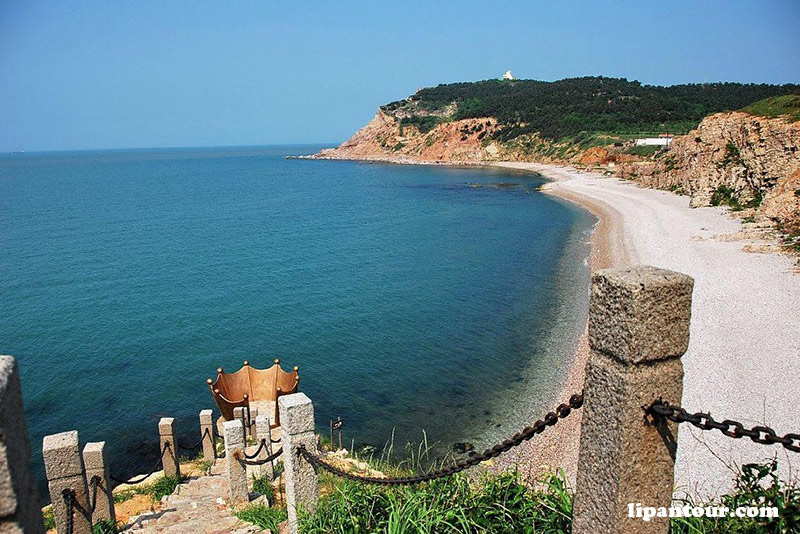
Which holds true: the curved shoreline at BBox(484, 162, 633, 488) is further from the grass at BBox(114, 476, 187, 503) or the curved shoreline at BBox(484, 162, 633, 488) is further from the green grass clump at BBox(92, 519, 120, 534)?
the grass at BBox(114, 476, 187, 503)

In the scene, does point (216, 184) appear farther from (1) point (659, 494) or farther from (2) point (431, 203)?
(1) point (659, 494)

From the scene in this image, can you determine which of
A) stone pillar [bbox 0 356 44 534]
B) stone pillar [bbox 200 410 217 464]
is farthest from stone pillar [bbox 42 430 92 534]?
stone pillar [bbox 0 356 44 534]

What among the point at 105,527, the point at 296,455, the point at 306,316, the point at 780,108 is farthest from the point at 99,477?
the point at 780,108

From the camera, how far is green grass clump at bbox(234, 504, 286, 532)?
219 inches

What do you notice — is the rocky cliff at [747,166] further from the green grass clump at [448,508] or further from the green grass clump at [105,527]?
the green grass clump at [105,527]

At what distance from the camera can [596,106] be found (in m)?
90.9

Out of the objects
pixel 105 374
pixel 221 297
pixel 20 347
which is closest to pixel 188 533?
pixel 105 374

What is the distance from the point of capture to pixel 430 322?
2052 cm

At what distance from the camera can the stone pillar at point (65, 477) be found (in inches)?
213

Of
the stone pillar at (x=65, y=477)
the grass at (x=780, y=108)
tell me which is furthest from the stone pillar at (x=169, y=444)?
the grass at (x=780, y=108)

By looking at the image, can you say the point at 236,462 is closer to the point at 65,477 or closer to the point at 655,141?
the point at 65,477

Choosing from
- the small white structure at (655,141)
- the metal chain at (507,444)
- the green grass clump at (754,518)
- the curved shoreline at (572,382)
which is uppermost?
the small white structure at (655,141)

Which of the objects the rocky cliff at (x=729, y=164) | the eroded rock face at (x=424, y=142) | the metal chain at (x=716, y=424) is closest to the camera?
the metal chain at (x=716, y=424)

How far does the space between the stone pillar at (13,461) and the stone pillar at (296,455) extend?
2.84 meters
